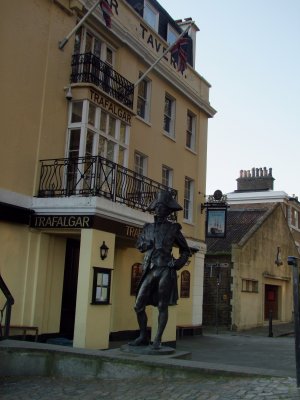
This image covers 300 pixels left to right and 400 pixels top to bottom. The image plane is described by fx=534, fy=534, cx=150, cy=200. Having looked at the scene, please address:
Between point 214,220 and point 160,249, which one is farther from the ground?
point 214,220

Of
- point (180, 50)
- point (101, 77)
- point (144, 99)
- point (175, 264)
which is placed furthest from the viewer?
point (144, 99)

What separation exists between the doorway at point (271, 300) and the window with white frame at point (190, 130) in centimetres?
1185

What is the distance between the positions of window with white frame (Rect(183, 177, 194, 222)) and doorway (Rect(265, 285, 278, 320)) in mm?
10998

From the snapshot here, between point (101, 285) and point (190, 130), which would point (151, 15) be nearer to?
point (190, 130)

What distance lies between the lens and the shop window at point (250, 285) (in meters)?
26.1

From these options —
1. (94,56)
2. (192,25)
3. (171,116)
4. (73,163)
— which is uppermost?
(192,25)

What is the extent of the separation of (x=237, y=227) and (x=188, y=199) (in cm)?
823

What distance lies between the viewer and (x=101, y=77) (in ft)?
52.0

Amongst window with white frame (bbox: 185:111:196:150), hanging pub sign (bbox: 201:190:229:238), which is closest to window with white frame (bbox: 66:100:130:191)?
window with white frame (bbox: 185:111:196:150)

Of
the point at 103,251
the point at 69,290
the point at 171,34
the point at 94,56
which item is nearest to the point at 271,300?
the point at 171,34

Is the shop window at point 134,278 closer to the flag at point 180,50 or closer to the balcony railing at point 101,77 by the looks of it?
the balcony railing at point 101,77

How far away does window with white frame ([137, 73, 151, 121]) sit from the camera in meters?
18.8

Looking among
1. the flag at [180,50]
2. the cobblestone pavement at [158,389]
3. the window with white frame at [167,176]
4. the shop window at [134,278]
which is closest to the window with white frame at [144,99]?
the flag at [180,50]

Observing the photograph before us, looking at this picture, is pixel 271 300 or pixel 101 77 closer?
pixel 101 77
